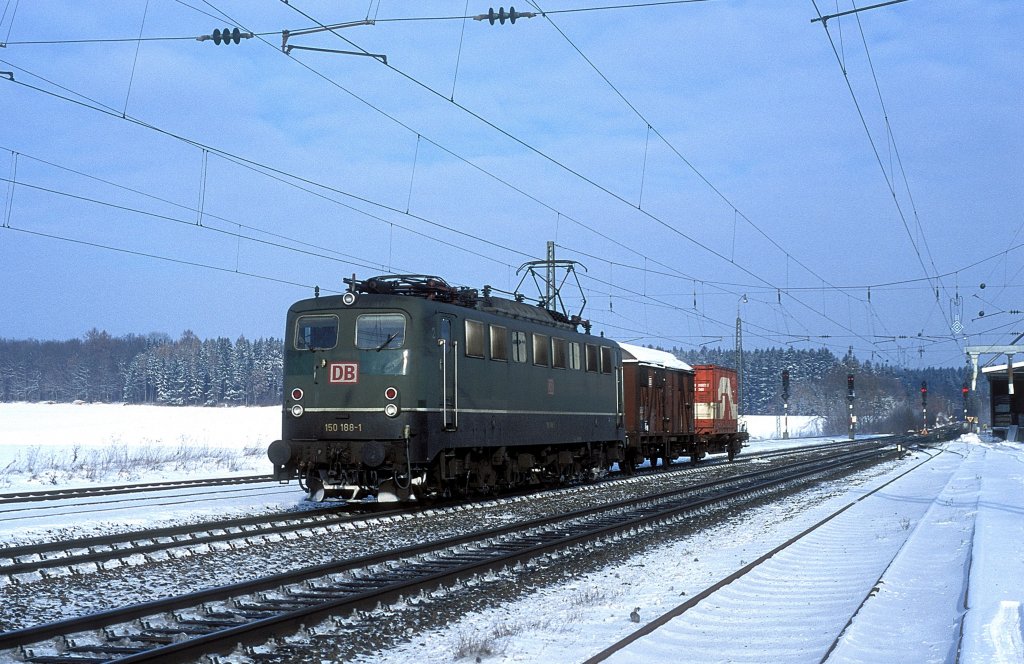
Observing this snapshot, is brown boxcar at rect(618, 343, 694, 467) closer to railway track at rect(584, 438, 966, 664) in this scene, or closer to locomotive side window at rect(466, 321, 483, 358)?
locomotive side window at rect(466, 321, 483, 358)

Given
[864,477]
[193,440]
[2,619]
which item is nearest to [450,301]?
[2,619]

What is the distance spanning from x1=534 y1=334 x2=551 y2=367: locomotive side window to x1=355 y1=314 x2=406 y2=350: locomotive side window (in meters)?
4.79

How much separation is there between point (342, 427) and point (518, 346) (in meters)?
4.83

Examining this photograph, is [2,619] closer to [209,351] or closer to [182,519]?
[182,519]

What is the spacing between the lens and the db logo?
1647cm

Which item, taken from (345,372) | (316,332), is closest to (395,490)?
(345,372)

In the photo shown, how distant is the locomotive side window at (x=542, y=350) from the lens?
20.8 m

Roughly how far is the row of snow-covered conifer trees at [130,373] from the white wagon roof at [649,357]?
98.0 m

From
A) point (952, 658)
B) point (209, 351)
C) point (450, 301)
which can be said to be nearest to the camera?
point (952, 658)

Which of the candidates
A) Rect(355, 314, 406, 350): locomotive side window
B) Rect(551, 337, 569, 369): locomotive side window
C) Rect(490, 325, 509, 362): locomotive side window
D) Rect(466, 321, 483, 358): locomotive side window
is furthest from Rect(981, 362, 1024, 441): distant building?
Rect(355, 314, 406, 350): locomotive side window

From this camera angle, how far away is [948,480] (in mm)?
27609

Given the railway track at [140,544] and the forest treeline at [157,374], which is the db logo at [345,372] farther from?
the forest treeline at [157,374]

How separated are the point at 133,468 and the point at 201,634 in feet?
73.6

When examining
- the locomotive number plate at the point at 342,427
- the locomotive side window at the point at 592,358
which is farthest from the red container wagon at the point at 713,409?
the locomotive number plate at the point at 342,427
